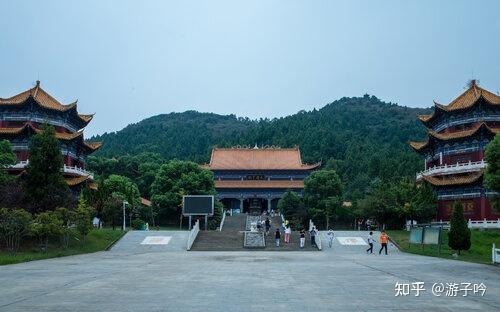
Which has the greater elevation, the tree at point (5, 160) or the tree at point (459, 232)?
the tree at point (5, 160)

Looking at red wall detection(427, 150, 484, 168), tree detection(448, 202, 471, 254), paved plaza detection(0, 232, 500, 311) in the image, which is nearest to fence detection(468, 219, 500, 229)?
red wall detection(427, 150, 484, 168)

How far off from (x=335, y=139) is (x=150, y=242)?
85.2 m

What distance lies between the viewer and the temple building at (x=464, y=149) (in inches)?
1683

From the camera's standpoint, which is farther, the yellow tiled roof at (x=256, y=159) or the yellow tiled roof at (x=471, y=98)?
the yellow tiled roof at (x=256, y=159)

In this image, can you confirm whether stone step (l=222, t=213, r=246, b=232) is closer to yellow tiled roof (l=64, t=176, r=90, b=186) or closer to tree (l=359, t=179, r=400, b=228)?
tree (l=359, t=179, r=400, b=228)

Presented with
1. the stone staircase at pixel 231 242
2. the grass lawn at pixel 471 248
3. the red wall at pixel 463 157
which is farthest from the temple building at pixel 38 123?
the red wall at pixel 463 157

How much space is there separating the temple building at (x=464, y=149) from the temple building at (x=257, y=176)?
24513 mm

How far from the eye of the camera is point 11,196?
100 feet

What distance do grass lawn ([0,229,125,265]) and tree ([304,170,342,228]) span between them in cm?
2246

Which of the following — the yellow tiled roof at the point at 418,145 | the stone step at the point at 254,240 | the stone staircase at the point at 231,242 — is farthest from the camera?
the yellow tiled roof at the point at 418,145

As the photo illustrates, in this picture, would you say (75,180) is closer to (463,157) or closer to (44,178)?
(44,178)

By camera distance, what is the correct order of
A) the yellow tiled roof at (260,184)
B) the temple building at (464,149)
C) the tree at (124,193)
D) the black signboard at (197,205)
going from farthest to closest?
the yellow tiled roof at (260,184)
the tree at (124,193)
the temple building at (464,149)
the black signboard at (197,205)

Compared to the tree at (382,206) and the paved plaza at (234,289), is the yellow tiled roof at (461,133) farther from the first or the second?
the paved plaza at (234,289)

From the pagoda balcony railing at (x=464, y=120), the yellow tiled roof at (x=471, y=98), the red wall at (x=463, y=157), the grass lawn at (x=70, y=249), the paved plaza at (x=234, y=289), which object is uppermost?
the yellow tiled roof at (x=471, y=98)
